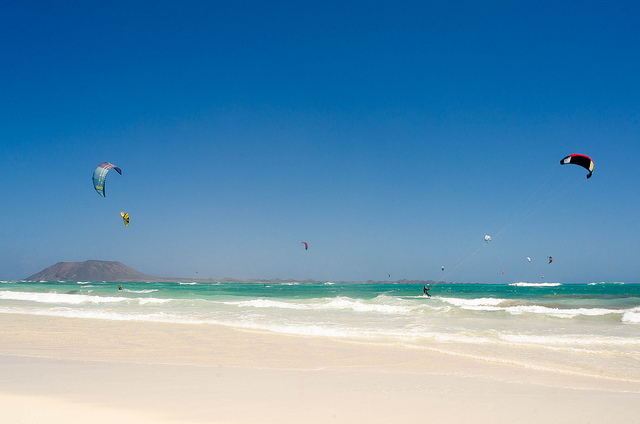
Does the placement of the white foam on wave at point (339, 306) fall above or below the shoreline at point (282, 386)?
below

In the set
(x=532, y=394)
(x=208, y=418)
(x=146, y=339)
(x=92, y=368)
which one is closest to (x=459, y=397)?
(x=532, y=394)

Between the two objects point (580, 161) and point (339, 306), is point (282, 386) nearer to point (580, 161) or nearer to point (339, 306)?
point (580, 161)

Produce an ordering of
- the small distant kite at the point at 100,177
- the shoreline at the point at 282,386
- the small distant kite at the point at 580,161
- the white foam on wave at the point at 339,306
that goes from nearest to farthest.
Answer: the shoreline at the point at 282,386 < the small distant kite at the point at 580,161 < the small distant kite at the point at 100,177 < the white foam on wave at the point at 339,306

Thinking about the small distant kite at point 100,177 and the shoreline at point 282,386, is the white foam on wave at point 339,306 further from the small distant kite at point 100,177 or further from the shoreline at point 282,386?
the shoreline at point 282,386

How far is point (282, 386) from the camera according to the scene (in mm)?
5605

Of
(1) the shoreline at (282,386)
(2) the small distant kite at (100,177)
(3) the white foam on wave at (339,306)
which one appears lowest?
(3) the white foam on wave at (339,306)

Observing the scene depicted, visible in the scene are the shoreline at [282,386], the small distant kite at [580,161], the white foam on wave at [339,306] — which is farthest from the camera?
the white foam on wave at [339,306]

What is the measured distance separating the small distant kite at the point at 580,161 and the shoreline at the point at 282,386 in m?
11.4

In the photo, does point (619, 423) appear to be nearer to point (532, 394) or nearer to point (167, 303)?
point (532, 394)

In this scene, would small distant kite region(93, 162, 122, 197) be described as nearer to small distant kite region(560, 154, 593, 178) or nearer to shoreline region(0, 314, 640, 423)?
shoreline region(0, 314, 640, 423)

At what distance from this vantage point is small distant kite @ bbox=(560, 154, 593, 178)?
15.6 metres

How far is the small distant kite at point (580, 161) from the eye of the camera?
15.6 meters

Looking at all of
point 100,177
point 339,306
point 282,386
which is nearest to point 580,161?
point 339,306

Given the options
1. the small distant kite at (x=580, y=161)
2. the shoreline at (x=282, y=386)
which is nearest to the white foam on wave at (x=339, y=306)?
the small distant kite at (x=580, y=161)
